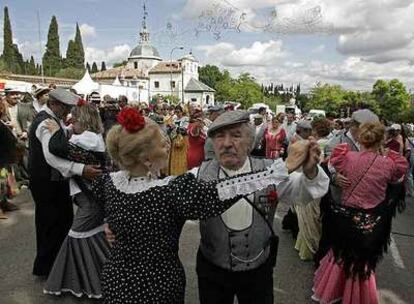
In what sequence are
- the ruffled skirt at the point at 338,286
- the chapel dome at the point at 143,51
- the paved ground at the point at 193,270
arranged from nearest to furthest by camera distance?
1. the ruffled skirt at the point at 338,286
2. the paved ground at the point at 193,270
3. the chapel dome at the point at 143,51

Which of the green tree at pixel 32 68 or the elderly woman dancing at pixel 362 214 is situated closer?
the elderly woman dancing at pixel 362 214

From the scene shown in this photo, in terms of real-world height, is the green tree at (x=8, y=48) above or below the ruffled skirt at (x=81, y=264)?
above

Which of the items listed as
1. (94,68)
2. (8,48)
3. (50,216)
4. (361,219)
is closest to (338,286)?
(361,219)

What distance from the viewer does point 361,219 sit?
11.3 ft

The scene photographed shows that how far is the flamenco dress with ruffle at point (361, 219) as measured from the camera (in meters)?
3.34

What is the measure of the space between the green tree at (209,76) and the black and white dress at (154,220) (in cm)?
12355

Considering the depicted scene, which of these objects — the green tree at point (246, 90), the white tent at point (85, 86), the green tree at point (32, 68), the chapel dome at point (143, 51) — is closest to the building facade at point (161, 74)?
the chapel dome at point (143, 51)

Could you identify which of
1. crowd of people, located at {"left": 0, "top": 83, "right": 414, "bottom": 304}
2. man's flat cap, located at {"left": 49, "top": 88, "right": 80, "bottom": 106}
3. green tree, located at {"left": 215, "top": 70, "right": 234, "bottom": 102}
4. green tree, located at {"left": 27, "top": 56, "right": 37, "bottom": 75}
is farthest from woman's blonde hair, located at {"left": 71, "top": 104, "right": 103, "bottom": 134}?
green tree, located at {"left": 215, "top": 70, "right": 234, "bottom": 102}

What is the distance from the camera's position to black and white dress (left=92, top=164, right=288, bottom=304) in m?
1.76

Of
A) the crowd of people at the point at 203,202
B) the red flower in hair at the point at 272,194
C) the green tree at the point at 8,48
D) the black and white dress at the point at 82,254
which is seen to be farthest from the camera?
the green tree at the point at 8,48

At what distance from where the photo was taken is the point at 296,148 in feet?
5.91

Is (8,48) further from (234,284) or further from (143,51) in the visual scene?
(234,284)

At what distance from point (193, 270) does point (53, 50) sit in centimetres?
8921

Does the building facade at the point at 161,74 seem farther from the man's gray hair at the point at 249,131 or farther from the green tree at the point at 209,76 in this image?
the man's gray hair at the point at 249,131
